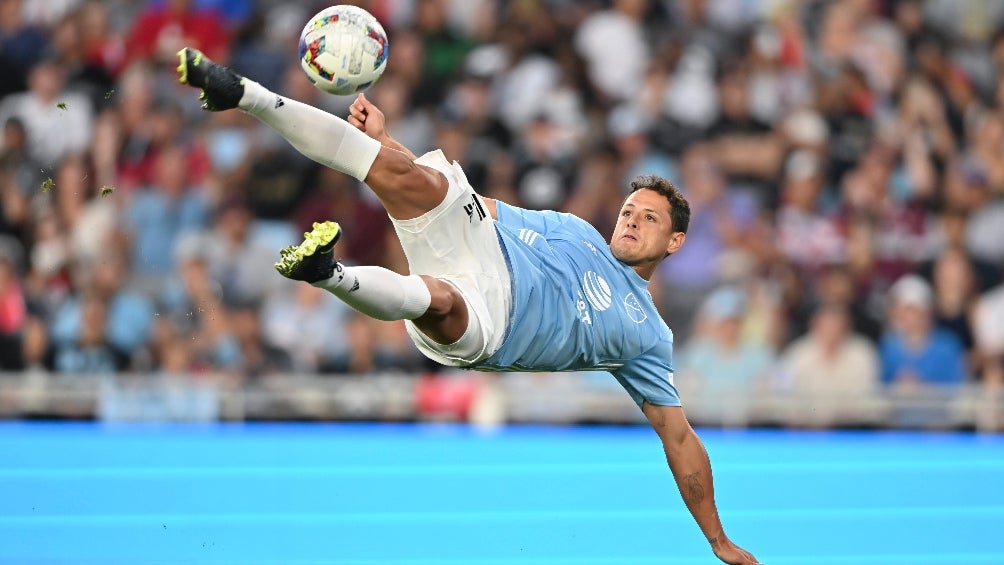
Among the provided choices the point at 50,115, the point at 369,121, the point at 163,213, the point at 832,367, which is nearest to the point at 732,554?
the point at 369,121

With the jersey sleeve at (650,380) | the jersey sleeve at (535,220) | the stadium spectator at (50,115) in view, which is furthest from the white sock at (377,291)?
the stadium spectator at (50,115)

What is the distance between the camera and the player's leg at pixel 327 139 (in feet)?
17.4

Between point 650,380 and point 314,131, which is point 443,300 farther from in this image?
Answer: point 650,380

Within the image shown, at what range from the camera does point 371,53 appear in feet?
19.5

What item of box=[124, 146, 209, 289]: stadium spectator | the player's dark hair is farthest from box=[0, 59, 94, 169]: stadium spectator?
the player's dark hair

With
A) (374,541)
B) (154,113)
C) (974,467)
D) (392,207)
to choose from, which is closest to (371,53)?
(392,207)

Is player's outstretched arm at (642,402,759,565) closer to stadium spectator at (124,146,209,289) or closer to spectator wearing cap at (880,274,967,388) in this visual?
spectator wearing cap at (880,274,967,388)

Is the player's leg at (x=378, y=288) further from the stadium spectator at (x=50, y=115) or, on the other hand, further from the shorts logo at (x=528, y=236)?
the stadium spectator at (x=50, y=115)

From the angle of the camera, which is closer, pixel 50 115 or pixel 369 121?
pixel 369 121

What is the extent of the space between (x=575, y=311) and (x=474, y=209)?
578 mm

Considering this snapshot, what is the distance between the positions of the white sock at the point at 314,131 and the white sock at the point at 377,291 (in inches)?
17.3

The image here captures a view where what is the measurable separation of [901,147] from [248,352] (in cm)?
484

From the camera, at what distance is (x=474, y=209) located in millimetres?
6176

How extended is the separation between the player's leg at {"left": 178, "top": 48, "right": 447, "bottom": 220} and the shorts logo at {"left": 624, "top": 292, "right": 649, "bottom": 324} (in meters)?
Result: 0.99
